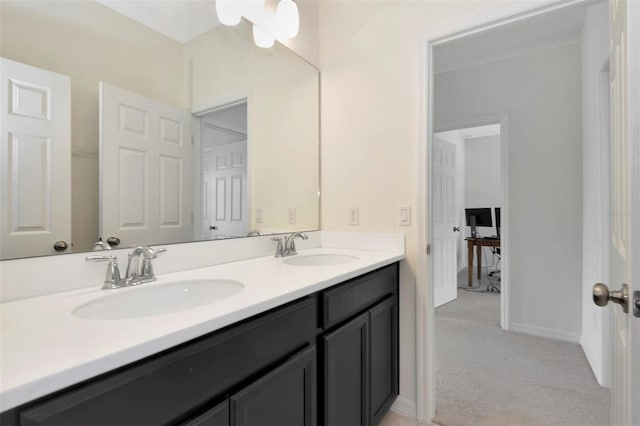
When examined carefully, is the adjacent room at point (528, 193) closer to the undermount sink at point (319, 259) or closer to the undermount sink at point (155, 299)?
the undermount sink at point (319, 259)

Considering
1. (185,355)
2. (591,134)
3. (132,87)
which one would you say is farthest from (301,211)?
(591,134)

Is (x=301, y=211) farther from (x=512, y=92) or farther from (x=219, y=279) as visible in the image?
(x=512, y=92)

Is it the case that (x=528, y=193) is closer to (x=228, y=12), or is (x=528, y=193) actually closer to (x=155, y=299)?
(x=228, y=12)

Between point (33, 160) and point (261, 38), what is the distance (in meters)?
1.30

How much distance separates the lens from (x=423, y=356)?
1.71 m

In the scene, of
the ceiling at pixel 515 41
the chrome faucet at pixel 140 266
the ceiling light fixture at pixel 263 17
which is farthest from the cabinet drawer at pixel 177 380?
the ceiling at pixel 515 41

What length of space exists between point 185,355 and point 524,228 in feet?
10.3

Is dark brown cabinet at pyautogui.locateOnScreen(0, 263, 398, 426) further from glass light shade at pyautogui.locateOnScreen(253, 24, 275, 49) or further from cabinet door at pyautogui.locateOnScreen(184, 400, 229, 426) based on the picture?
glass light shade at pyautogui.locateOnScreen(253, 24, 275, 49)

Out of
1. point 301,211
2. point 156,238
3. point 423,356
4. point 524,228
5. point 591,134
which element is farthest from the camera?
point 524,228

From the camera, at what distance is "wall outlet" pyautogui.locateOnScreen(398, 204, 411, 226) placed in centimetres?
176

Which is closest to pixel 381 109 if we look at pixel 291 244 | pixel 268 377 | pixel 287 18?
pixel 287 18

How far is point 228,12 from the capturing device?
1584mm

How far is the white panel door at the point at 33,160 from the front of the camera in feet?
2.93

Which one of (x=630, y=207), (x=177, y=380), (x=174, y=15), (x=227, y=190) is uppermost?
(x=174, y=15)
